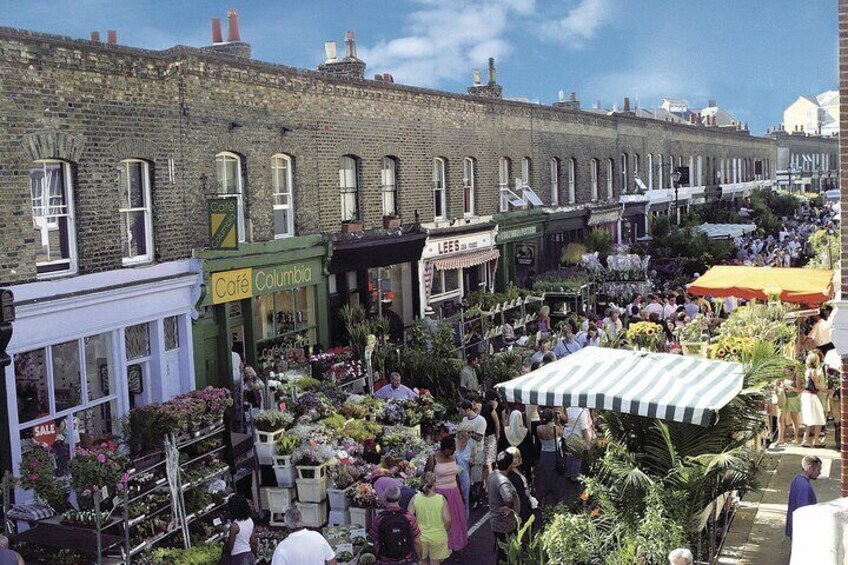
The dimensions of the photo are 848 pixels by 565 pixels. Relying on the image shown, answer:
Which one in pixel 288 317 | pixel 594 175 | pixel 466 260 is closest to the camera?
pixel 288 317

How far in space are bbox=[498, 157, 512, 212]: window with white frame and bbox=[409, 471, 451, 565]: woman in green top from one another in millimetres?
19605

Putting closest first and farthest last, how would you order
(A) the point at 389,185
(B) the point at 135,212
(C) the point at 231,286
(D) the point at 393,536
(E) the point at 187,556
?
(D) the point at 393,536 → (E) the point at 187,556 → (B) the point at 135,212 → (C) the point at 231,286 → (A) the point at 389,185

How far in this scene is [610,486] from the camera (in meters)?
10.1

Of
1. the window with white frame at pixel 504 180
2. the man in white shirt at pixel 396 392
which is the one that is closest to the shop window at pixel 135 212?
the man in white shirt at pixel 396 392

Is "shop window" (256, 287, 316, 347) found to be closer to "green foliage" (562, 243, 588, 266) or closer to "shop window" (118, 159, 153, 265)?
"shop window" (118, 159, 153, 265)

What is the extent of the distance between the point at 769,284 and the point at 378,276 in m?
8.77

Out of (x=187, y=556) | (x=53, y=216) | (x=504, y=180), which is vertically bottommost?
(x=187, y=556)

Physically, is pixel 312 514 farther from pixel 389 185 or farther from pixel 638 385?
pixel 389 185

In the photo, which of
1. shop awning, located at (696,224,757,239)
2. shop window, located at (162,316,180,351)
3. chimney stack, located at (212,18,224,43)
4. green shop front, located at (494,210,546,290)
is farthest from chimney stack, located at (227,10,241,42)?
shop awning, located at (696,224,757,239)

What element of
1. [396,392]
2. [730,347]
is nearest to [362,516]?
[396,392]

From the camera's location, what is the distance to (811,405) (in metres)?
14.8

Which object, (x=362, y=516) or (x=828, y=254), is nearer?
(x=362, y=516)

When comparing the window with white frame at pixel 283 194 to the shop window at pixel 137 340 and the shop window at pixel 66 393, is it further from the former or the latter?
the shop window at pixel 66 393

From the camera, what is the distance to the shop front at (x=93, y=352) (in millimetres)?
13133
